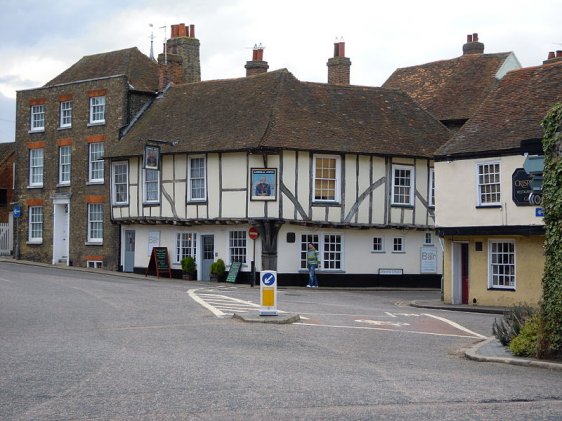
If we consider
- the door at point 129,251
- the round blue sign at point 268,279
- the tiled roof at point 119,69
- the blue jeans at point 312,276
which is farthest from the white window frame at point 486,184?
the tiled roof at point 119,69

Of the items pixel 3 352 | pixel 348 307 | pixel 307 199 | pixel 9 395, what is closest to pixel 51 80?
pixel 307 199

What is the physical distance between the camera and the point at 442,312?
27547 millimetres

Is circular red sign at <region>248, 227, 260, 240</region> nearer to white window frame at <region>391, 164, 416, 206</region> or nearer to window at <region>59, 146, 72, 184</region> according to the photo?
white window frame at <region>391, 164, 416, 206</region>

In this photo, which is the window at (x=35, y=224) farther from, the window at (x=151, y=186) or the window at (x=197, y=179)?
the window at (x=197, y=179)

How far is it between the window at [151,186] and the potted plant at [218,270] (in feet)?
14.6

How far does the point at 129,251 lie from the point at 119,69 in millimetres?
9064

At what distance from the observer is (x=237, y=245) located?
3891 centimetres

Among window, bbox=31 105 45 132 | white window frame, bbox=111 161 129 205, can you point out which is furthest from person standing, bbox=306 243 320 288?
window, bbox=31 105 45 132

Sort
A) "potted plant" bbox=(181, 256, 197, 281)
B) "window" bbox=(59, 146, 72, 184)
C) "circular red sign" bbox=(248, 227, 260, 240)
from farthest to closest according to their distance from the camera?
"window" bbox=(59, 146, 72, 184), "potted plant" bbox=(181, 256, 197, 281), "circular red sign" bbox=(248, 227, 260, 240)

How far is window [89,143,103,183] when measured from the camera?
4447 cm

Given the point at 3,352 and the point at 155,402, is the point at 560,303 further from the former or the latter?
the point at 3,352

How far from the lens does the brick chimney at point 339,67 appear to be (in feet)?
148

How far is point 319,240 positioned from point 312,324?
17575 mm

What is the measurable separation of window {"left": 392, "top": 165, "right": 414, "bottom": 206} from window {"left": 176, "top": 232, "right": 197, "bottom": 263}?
884 centimetres
